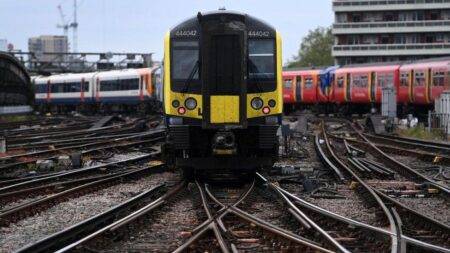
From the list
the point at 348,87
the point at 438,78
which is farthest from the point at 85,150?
the point at 348,87

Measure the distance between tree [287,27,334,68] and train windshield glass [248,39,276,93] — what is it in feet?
342

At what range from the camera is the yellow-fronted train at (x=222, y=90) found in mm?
11727

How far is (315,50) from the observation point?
397ft

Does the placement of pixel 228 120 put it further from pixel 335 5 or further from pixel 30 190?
pixel 335 5

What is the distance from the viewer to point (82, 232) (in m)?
7.69

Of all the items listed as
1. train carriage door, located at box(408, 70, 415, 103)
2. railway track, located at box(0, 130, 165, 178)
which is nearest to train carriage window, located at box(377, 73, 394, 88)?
train carriage door, located at box(408, 70, 415, 103)

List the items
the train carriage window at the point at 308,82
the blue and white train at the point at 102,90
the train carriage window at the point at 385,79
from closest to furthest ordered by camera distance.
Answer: the train carriage window at the point at 385,79
the train carriage window at the point at 308,82
the blue and white train at the point at 102,90

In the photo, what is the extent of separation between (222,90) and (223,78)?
0.67ft

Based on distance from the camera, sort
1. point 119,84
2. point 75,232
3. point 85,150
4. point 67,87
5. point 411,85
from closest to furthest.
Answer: point 75,232 < point 85,150 < point 411,85 < point 119,84 < point 67,87

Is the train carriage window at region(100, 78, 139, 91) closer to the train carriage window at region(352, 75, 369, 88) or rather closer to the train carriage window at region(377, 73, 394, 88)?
the train carriage window at region(352, 75, 369, 88)

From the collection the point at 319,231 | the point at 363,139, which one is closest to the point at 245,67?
the point at 319,231

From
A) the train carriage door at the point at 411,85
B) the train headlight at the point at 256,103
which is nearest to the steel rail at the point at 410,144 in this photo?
the train headlight at the point at 256,103

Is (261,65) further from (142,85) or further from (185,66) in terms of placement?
(142,85)

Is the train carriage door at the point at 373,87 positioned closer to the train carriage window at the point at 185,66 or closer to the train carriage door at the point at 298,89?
the train carriage door at the point at 298,89
